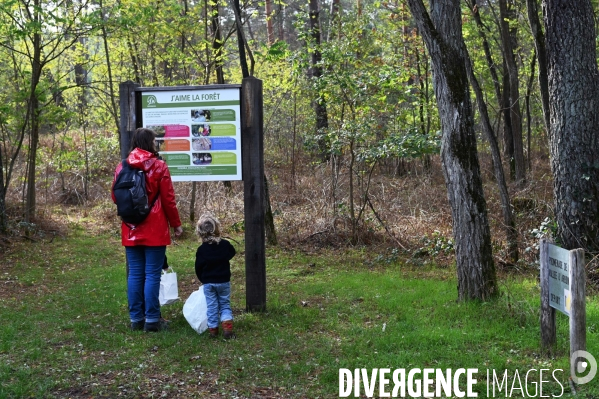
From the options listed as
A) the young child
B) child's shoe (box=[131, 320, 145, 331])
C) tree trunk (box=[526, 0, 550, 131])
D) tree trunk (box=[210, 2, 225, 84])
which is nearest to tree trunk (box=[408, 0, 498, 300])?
the young child

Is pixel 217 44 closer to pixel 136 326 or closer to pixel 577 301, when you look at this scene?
pixel 136 326

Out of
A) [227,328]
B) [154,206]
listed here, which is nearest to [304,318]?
[227,328]

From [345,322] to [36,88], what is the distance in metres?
8.36

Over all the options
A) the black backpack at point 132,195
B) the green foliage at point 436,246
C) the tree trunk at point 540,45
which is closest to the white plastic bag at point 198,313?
the black backpack at point 132,195

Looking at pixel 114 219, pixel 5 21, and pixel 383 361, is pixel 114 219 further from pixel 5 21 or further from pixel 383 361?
pixel 383 361

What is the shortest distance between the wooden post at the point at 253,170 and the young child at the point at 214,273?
77cm

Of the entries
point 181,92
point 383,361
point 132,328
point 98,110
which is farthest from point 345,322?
point 98,110

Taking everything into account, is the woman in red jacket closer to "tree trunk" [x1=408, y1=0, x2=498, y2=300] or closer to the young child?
the young child

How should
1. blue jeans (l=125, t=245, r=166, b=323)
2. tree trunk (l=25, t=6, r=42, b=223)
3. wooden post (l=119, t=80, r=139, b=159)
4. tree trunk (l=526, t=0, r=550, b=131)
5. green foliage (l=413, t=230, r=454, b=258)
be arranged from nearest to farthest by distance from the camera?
1. blue jeans (l=125, t=245, r=166, b=323)
2. wooden post (l=119, t=80, r=139, b=159)
3. tree trunk (l=526, t=0, r=550, b=131)
4. green foliage (l=413, t=230, r=454, b=258)
5. tree trunk (l=25, t=6, r=42, b=223)

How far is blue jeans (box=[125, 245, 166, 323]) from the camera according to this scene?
6.21 meters

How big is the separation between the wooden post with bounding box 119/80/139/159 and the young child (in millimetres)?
1615

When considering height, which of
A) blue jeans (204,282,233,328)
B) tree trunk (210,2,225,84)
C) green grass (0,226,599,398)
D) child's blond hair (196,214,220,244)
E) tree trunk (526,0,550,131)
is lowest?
green grass (0,226,599,398)

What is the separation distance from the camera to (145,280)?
20.7 ft

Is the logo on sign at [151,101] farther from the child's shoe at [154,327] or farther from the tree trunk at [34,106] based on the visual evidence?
the tree trunk at [34,106]
